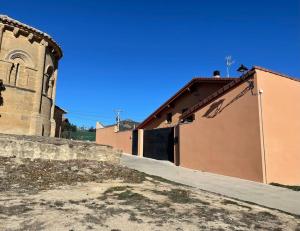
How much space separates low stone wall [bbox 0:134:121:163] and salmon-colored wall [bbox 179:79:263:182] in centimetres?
515

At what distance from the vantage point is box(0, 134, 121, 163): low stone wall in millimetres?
11754

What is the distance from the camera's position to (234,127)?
13.9 m

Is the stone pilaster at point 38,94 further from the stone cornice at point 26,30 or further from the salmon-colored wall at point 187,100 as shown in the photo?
the salmon-colored wall at point 187,100

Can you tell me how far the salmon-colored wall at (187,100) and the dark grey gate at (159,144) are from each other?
1663 millimetres

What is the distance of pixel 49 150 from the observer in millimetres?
12289

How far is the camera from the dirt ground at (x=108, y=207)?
5.36 m

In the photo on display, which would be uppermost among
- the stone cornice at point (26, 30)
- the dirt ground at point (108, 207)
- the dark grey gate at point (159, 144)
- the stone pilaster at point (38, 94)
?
the stone cornice at point (26, 30)

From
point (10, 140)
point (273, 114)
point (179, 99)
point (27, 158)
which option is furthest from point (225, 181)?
point (179, 99)

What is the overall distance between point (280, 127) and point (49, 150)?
33.3 feet

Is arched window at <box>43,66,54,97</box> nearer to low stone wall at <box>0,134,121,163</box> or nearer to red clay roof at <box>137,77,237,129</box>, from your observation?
low stone wall at <box>0,134,121,163</box>

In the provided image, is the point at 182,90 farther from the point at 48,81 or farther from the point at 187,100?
the point at 48,81

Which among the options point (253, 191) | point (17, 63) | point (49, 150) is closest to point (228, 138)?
point (253, 191)

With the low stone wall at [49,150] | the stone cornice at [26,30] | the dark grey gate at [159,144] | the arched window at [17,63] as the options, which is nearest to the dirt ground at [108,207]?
the low stone wall at [49,150]

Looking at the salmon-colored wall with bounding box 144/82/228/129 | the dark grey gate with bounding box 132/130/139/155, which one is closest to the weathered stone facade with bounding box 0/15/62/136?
the dark grey gate with bounding box 132/130/139/155
